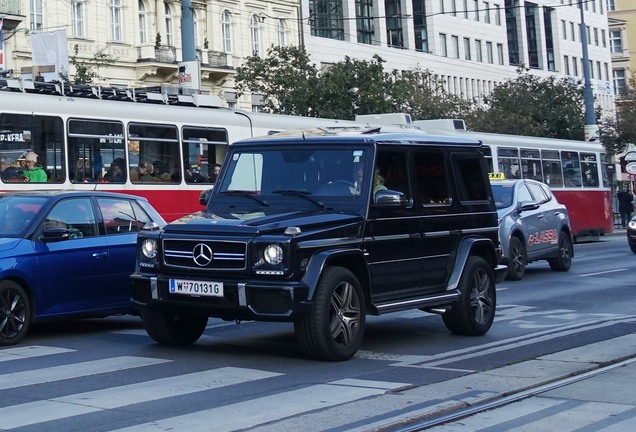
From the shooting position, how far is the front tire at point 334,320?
10.2m

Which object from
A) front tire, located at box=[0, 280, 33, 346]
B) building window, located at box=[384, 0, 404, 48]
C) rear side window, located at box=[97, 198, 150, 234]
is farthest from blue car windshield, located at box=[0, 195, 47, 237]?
building window, located at box=[384, 0, 404, 48]

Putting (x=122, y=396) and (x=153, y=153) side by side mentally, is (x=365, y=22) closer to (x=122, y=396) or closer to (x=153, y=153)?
(x=153, y=153)

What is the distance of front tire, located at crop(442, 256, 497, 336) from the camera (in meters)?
12.4

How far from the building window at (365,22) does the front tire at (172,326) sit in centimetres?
6113

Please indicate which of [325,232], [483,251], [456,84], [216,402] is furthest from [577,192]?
[456,84]

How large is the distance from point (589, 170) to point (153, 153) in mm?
18564

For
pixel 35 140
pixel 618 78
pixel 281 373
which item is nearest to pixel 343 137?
pixel 281 373

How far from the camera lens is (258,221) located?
34.4 ft

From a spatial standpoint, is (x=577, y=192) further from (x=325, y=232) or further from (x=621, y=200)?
(x=325, y=232)

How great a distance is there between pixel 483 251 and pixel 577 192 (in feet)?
76.7

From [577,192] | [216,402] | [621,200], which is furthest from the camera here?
[621,200]

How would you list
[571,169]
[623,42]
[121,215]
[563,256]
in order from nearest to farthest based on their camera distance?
[121,215] → [563,256] → [571,169] → [623,42]

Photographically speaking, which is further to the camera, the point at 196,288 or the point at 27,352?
the point at 27,352

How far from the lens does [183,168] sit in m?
22.7
